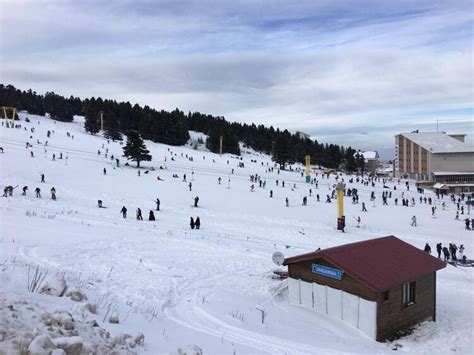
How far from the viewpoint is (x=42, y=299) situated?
29.1 feet

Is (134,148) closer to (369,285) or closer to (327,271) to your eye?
(327,271)

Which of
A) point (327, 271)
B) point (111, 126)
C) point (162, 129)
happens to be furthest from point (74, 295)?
point (162, 129)

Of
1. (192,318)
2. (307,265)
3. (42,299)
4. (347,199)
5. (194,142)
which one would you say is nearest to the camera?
(42,299)

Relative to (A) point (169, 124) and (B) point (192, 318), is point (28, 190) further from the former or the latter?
(A) point (169, 124)

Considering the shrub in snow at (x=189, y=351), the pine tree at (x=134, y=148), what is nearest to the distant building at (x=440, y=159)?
the pine tree at (x=134, y=148)

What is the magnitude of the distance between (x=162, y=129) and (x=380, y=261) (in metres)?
82.0

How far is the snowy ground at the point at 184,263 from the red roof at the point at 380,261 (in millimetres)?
1680

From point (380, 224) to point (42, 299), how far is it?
29.0 metres

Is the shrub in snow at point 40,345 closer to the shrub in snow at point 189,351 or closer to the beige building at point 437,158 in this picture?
the shrub in snow at point 189,351

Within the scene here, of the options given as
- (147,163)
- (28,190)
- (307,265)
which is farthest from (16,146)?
(307,265)

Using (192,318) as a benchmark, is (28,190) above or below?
above

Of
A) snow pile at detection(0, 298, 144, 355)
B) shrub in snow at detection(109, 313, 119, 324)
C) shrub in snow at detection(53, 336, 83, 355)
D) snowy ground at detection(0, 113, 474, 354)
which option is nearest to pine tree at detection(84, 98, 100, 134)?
snowy ground at detection(0, 113, 474, 354)

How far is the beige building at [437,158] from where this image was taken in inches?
3519

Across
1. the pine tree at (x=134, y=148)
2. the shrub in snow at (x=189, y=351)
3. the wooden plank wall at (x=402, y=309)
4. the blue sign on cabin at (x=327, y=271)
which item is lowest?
the wooden plank wall at (x=402, y=309)
